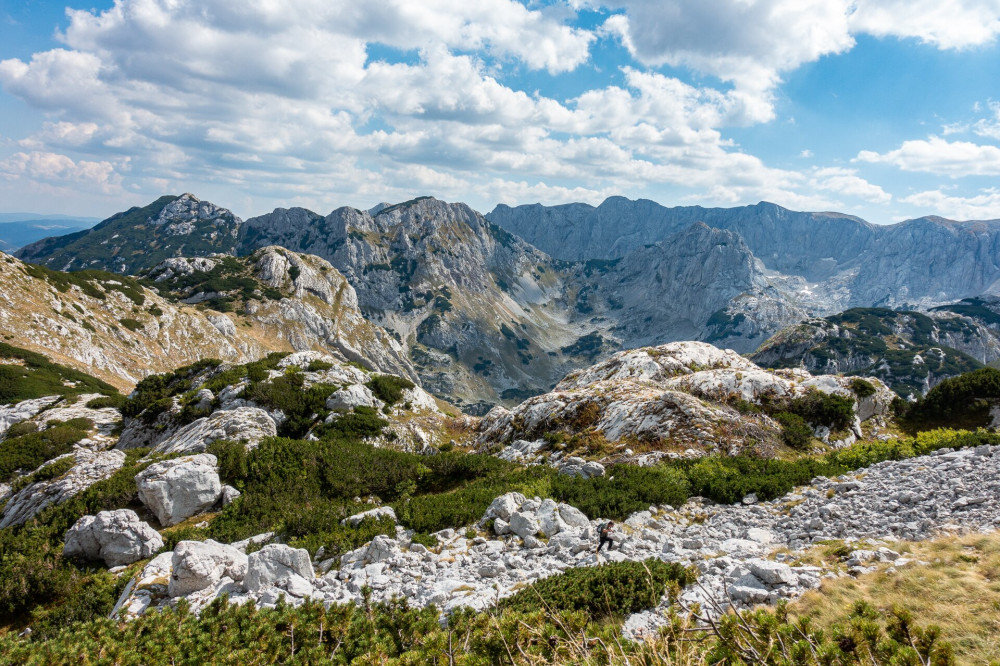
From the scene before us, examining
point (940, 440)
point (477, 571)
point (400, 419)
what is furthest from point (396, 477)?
point (940, 440)

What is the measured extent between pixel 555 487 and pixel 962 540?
1056 cm

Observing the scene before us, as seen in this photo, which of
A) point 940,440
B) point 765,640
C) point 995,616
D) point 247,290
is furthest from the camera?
point 247,290

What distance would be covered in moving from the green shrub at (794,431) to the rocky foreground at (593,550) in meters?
7.34

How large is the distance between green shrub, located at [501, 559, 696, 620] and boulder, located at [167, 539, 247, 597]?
23.0 feet

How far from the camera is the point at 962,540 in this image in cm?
946

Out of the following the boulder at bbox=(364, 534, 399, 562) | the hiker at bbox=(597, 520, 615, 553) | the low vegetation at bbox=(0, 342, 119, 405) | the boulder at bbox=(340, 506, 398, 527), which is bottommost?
the low vegetation at bbox=(0, 342, 119, 405)

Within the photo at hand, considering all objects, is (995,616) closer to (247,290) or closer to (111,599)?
(111,599)

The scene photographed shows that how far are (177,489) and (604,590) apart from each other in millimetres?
16214

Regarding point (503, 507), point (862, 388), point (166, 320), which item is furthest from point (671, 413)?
point (166, 320)

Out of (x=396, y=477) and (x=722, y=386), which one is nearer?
(x=396, y=477)

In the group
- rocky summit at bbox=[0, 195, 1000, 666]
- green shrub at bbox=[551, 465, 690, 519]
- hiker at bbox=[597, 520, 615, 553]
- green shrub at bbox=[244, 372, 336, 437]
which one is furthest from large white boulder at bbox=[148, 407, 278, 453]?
hiker at bbox=[597, 520, 615, 553]

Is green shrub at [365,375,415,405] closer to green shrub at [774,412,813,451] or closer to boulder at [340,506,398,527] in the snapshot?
boulder at [340,506,398,527]

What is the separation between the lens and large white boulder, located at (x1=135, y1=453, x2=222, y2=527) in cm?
1645

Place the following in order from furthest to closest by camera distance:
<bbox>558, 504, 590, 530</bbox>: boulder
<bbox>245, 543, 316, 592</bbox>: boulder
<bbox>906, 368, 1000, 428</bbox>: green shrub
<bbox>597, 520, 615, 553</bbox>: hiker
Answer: <bbox>906, 368, 1000, 428</bbox>: green shrub → <bbox>558, 504, 590, 530</bbox>: boulder → <bbox>597, 520, 615, 553</bbox>: hiker → <bbox>245, 543, 316, 592</bbox>: boulder
